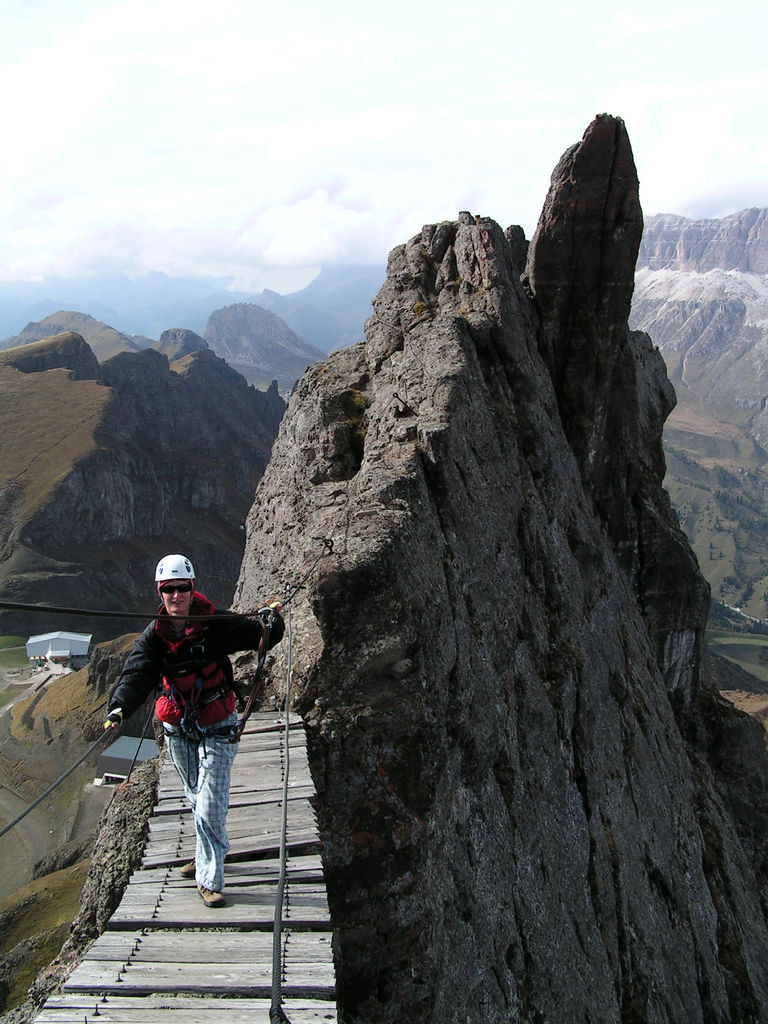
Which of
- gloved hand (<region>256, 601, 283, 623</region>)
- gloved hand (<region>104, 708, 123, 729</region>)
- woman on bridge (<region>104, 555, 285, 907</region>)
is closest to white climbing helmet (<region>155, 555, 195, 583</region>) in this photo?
woman on bridge (<region>104, 555, 285, 907</region>)

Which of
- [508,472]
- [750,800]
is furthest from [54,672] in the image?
[508,472]

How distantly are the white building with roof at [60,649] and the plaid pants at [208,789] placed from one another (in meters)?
152

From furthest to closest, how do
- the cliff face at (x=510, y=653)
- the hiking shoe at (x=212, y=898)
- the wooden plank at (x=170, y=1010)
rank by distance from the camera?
Result: the cliff face at (x=510, y=653)
the hiking shoe at (x=212, y=898)
the wooden plank at (x=170, y=1010)

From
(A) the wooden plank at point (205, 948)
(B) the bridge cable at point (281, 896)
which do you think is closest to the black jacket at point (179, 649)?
(B) the bridge cable at point (281, 896)

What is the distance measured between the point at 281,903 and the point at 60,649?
157137mm

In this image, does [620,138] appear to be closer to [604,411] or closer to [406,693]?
[604,411]

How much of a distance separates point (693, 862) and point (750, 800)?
1879 cm

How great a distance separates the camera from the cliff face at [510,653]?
40.9 feet

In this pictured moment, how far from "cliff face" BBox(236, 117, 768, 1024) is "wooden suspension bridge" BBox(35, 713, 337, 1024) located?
3.89ft

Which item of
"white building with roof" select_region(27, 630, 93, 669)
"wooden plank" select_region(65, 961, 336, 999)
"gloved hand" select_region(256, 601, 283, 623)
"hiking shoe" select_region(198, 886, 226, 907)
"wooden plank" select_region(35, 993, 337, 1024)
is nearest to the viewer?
A: "wooden plank" select_region(35, 993, 337, 1024)

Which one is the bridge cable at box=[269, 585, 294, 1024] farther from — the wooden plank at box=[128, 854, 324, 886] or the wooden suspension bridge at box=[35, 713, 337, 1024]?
the wooden plank at box=[128, 854, 324, 886]

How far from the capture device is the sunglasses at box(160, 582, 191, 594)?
1061cm

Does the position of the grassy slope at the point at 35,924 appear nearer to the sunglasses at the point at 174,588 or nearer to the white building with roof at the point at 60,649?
the sunglasses at the point at 174,588

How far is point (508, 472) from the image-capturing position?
2295 cm
